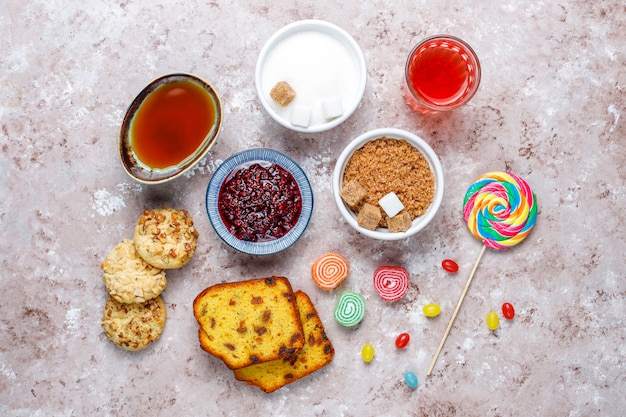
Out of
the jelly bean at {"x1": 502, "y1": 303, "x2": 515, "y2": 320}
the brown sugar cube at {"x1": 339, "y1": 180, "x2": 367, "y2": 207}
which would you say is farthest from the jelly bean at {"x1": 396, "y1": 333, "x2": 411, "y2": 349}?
the brown sugar cube at {"x1": 339, "y1": 180, "x2": 367, "y2": 207}

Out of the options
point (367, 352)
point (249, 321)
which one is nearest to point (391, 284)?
point (367, 352)

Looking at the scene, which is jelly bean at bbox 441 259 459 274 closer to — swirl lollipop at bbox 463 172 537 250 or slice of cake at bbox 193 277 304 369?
swirl lollipop at bbox 463 172 537 250

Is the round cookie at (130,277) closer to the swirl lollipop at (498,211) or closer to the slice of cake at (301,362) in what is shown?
the slice of cake at (301,362)

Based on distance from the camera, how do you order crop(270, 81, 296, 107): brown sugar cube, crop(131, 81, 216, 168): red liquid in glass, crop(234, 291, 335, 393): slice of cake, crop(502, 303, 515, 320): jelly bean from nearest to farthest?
crop(270, 81, 296, 107): brown sugar cube < crop(131, 81, 216, 168): red liquid in glass < crop(234, 291, 335, 393): slice of cake < crop(502, 303, 515, 320): jelly bean

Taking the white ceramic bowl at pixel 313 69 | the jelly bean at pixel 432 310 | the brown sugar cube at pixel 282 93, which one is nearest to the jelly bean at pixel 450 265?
the jelly bean at pixel 432 310

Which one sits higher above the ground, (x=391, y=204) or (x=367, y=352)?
(x=391, y=204)

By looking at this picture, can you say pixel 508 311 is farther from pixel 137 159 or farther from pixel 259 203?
pixel 137 159

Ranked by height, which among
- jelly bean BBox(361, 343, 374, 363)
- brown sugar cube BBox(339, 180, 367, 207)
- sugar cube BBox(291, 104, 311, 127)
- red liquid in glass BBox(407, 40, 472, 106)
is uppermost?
red liquid in glass BBox(407, 40, 472, 106)
